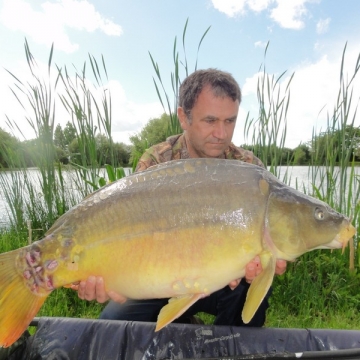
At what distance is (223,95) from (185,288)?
982mm

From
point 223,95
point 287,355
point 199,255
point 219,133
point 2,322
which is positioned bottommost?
point 287,355

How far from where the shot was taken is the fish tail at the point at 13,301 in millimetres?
1226

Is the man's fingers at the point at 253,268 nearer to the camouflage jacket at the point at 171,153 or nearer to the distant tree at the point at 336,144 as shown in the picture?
the camouflage jacket at the point at 171,153

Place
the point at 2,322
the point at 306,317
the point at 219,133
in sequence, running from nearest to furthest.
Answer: the point at 2,322
the point at 219,133
the point at 306,317

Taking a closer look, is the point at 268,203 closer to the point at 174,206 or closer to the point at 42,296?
the point at 174,206

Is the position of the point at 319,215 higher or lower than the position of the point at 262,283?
higher

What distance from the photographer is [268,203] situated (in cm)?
133

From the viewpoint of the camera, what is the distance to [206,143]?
1.96 metres

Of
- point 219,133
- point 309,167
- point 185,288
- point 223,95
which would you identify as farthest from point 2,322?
point 309,167

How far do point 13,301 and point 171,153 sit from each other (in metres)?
1.12

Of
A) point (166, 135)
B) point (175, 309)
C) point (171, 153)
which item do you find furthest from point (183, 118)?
point (175, 309)

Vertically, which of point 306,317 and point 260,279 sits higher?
point 260,279

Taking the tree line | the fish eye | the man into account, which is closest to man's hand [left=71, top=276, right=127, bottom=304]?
the man

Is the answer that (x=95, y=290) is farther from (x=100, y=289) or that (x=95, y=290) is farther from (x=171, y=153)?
(x=171, y=153)
